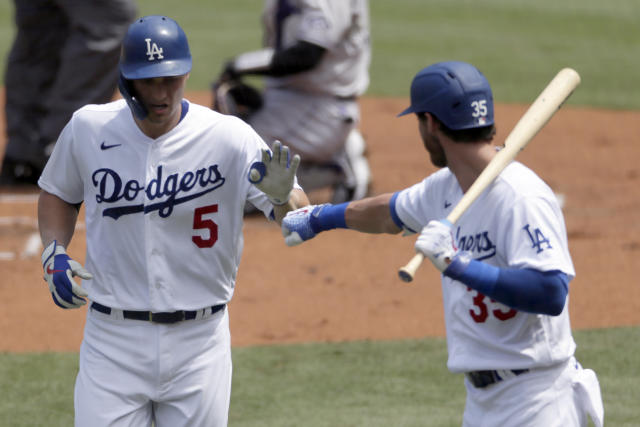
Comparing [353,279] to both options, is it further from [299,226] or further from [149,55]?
[149,55]

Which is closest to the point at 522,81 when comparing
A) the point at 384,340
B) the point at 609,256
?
the point at 609,256

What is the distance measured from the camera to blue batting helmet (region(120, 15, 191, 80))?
12.2ft

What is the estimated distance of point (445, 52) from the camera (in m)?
17.7

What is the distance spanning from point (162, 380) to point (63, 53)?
7037 mm

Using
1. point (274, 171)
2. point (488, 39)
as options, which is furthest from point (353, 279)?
point (488, 39)

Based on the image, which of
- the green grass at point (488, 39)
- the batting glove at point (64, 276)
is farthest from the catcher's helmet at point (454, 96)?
the green grass at point (488, 39)

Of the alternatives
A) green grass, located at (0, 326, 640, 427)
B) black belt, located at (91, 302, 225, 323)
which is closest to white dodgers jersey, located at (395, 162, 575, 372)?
black belt, located at (91, 302, 225, 323)

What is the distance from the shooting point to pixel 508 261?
329 cm

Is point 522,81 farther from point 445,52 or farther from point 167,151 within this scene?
point 167,151

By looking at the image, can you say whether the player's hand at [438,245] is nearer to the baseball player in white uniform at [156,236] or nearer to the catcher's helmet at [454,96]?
the catcher's helmet at [454,96]

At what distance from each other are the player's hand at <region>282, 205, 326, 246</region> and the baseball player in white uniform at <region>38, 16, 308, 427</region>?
0.30ft

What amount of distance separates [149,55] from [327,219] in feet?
2.77

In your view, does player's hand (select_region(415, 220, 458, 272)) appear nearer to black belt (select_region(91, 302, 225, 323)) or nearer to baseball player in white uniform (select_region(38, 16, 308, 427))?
baseball player in white uniform (select_region(38, 16, 308, 427))

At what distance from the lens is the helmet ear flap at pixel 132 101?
3.74 meters
